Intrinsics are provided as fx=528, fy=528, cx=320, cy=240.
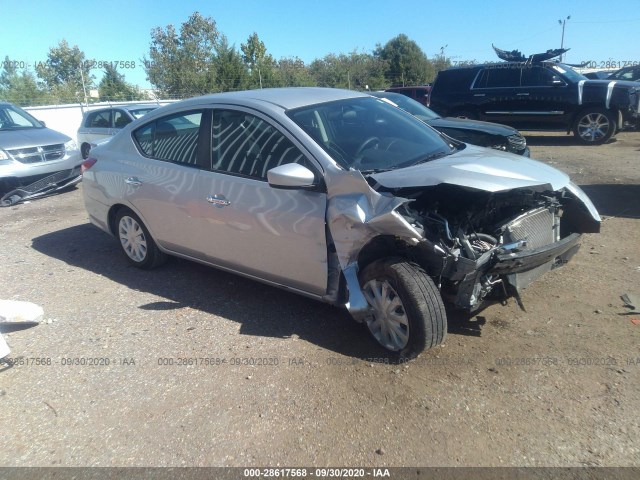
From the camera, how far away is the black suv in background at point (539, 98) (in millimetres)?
12141

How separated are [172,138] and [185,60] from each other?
3566 centimetres

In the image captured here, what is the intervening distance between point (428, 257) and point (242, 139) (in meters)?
1.80

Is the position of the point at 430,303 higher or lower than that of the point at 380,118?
lower

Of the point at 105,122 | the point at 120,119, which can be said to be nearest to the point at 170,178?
the point at 120,119

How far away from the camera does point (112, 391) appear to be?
137 inches

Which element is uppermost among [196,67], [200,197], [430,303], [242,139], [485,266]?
[196,67]

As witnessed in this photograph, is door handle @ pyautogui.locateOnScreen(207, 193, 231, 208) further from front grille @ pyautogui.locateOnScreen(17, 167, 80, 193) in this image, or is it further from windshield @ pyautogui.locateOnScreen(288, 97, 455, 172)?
front grille @ pyautogui.locateOnScreen(17, 167, 80, 193)

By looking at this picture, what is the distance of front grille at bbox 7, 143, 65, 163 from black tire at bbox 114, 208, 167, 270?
4994 millimetres

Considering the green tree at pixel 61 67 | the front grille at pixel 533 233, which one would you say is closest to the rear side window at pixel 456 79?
the front grille at pixel 533 233

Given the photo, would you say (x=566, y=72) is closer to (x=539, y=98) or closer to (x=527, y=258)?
(x=539, y=98)

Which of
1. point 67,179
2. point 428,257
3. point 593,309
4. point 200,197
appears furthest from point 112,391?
point 67,179

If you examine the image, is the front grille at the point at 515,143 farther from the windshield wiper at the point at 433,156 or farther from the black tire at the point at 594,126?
the black tire at the point at 594,126

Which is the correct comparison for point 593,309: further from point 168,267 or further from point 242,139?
point 168,267

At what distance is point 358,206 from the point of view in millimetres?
3434
